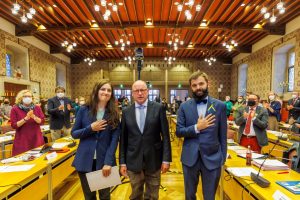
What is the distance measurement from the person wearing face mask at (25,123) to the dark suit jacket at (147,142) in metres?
1.95

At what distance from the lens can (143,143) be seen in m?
2.03

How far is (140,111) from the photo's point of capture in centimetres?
212

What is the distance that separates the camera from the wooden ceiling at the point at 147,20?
684cm

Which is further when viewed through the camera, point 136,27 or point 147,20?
point 136,27

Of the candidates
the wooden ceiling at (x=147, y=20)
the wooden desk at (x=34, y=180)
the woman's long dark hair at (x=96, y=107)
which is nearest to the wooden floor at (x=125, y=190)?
the wooden desk at (x=34, y=180)

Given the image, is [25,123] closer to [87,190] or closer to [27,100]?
[27,100]

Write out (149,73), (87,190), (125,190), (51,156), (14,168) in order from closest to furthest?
(87,190), (14,168), (51,156), (125,190), (149,73)

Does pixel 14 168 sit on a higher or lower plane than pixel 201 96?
lower

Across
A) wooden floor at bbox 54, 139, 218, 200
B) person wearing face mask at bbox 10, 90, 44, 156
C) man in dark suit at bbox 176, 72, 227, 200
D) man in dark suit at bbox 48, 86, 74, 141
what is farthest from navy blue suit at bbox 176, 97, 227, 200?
man in dark suit at bbox 48, 86, 74, 141

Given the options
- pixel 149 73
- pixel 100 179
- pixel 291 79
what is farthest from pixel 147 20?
pixel 149 73

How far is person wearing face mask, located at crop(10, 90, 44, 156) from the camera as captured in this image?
3.31 meters

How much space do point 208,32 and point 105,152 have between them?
9.09 metres

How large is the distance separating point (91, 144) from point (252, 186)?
1.42 meters

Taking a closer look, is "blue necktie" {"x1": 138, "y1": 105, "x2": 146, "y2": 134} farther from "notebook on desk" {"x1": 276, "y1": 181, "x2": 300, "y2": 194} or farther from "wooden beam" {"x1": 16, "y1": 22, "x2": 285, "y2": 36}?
"wooden beam" {"x1": 16, "y1": 22, "x2": 285, "y2": 36}
